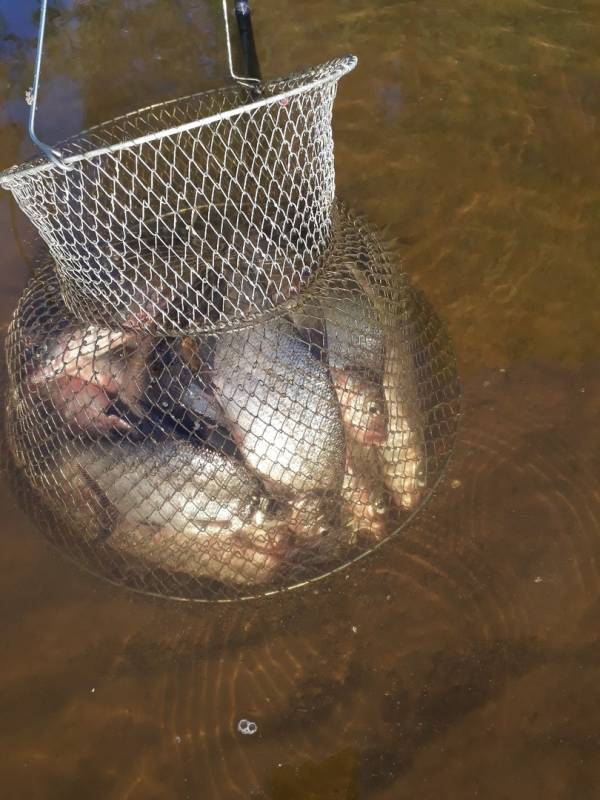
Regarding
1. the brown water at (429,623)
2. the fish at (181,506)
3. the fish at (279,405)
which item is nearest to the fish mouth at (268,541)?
the fish at (181,506)

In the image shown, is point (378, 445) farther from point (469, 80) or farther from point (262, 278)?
point (469, 80)

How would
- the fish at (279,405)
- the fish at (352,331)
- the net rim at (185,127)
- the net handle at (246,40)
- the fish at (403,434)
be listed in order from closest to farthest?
the net rim at (185,127) < the fish at (279,405) < the fish at (352,331) < the fish at (403,434) < the net handle at (246,40)

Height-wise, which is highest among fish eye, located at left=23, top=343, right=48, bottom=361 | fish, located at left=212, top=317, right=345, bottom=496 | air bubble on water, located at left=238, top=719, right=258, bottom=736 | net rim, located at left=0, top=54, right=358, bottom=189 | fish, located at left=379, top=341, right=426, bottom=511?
net rim, located at left=0, top=54, right=358, bottom=189

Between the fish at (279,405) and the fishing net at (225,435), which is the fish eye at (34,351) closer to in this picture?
the fishing net at (225,435)

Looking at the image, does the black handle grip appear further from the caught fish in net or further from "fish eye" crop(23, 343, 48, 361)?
"fish eye" crop(23, 343, 48, 361)

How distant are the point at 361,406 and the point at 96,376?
0.83 m

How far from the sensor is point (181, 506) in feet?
7.50

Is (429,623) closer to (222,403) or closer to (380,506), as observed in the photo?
(380,506)

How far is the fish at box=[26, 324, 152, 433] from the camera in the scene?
89.5 inches

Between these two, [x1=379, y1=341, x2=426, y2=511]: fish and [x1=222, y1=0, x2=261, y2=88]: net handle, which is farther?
[x1=222, y1=0, x2=261, y2=88]: net handle

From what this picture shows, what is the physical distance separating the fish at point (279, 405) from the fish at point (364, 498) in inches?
3.9

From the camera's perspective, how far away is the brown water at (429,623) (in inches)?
89.5

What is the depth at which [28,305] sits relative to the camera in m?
2.65

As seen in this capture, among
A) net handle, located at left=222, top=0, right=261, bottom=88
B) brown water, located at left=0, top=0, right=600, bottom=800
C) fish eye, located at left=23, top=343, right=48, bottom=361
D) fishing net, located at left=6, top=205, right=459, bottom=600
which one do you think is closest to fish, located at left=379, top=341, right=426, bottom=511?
fishing net, located at left=6, top=205, right=459, bottom=600
